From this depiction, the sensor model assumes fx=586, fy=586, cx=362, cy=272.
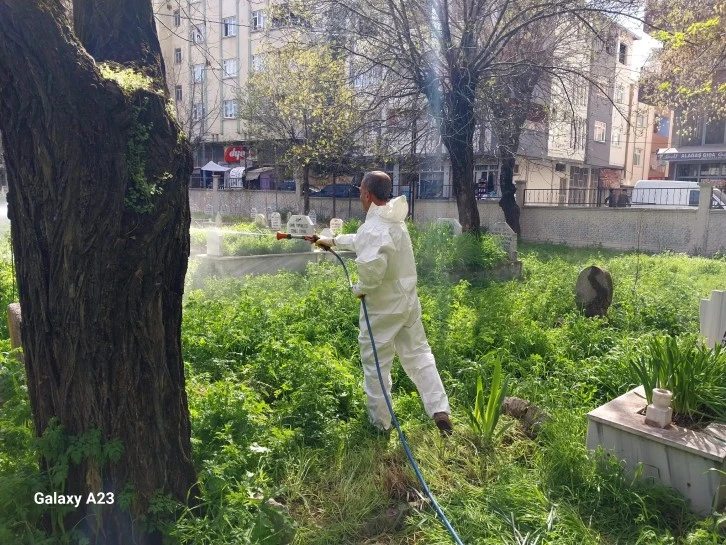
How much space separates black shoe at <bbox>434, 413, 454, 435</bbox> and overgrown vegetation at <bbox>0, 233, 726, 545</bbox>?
0.20ft

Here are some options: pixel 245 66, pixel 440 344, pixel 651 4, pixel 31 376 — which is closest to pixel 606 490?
pixel 440 344

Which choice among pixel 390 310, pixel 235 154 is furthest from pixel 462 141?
pixel 235 154

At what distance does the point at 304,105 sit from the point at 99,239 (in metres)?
16.1

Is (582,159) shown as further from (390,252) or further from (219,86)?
(390,252)

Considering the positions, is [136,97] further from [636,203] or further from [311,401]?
[636,203]

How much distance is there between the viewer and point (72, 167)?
2504mm

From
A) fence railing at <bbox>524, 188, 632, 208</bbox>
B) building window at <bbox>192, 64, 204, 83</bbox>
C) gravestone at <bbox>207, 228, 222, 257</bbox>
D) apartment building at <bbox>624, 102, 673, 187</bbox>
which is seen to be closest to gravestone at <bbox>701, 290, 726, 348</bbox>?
gravestone at <bbox>207, 228, 222, 257</bbox>

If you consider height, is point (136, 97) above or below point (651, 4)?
below

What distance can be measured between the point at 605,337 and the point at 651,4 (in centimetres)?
898

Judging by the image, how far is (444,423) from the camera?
4.03m

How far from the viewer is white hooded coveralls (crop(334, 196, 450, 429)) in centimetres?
404

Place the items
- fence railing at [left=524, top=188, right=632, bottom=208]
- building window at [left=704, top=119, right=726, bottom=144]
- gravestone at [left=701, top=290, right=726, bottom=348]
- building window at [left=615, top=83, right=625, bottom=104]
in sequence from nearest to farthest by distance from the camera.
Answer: gravestone at [left=701, top=290, right=726, bottom=348] → building window at [left=615, top=83, right=625, bottom=104] → fence railing at [left=524, top=188, right=632, bottom=208] → building window at [left=704, top=119, right=726, bottom=144]

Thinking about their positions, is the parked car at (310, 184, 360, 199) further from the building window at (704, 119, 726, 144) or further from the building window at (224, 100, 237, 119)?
the building window at (704, 119, 726, 144)

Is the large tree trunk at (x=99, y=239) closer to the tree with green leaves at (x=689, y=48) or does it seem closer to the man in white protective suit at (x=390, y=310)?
the man in white protective suit at (x=390, y=310)
